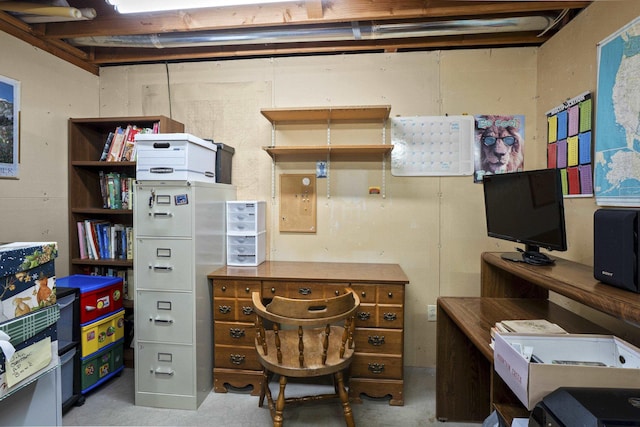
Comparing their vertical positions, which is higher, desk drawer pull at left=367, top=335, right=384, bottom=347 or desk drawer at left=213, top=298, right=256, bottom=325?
desk drawer at left=213, top=298, right=256, bottom=325

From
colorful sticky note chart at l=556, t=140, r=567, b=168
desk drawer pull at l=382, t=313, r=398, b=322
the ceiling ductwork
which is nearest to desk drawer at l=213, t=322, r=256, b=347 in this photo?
desk drawer pull at l=382, t=313, r=398, b=322

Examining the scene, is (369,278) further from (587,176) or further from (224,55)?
(224,55)

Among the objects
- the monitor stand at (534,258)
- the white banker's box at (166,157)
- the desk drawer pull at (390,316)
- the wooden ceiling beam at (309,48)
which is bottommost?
the desk drawer pull at (390,316)

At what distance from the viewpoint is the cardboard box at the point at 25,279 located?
3.10ft

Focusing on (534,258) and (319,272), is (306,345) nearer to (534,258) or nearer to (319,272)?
(319,272)

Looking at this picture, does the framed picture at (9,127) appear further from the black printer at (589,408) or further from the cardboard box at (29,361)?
the black printer at (589,408)

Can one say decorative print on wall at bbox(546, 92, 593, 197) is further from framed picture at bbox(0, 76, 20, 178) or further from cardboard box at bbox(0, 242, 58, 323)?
framed picture at bbox(0, 76, 20, 178)

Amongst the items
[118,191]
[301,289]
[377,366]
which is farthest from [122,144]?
[377,366]

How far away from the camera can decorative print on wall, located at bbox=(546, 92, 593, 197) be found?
5.74 feet

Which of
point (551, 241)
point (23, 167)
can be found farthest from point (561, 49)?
point (23, 167)

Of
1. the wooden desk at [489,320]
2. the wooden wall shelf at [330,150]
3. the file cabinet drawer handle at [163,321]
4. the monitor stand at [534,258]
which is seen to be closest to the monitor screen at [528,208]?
the monitor stand at [534,258]

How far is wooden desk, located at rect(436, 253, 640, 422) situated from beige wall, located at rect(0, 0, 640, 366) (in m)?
0.58

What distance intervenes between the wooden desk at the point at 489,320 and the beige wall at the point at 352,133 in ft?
1.89

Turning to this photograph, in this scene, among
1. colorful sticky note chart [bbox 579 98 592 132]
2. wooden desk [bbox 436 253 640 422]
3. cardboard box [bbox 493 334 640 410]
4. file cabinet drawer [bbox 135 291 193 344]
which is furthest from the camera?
file cabinet drawer [bbox 135 291 193 344]
